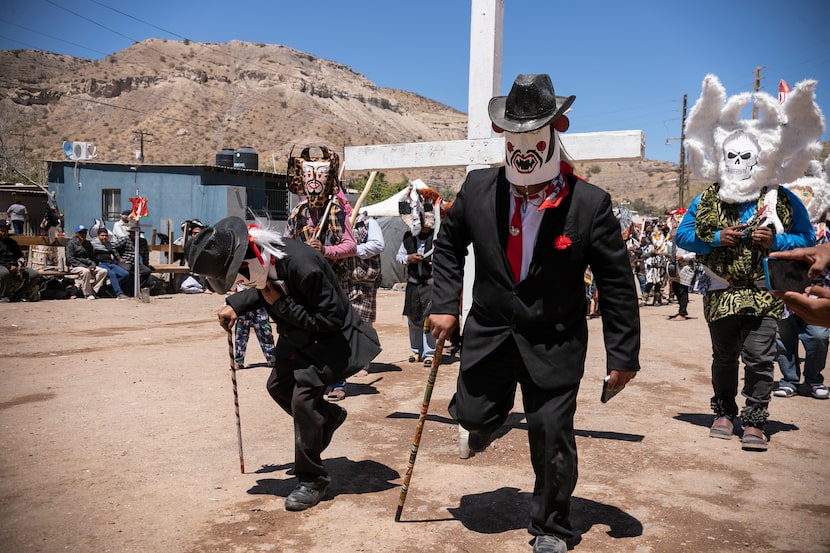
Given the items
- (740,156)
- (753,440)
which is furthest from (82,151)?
(753,440)

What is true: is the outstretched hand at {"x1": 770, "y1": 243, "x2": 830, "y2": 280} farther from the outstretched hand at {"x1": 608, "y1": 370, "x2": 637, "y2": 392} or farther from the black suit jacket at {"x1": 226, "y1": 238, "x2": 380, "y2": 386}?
the black suit jacket at {"x1": 226, "y1": 238, "x2": 380, "y2": 386}

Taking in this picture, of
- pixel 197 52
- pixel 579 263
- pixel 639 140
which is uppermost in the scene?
pixel 197 52

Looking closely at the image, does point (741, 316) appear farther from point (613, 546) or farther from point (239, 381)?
point (239, 381)

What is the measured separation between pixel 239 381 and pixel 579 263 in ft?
16.7

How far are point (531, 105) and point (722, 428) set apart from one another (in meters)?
3.50

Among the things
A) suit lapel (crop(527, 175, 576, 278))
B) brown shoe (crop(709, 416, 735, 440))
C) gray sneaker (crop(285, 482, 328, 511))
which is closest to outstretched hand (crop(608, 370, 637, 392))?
suit lapel (crop(527, 175, 576, 278))

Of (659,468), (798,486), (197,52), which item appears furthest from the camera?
(197,52)

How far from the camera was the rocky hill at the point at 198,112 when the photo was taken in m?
76.8

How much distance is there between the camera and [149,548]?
12.3ft

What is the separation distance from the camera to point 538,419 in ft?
12.3

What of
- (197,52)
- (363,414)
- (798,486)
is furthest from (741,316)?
(197,52)

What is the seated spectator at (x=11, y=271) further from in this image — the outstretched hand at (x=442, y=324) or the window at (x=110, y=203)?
the window at (x=110, y=203)

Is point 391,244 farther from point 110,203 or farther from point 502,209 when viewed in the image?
point 502,209

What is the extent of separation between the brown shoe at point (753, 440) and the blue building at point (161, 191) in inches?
1045
